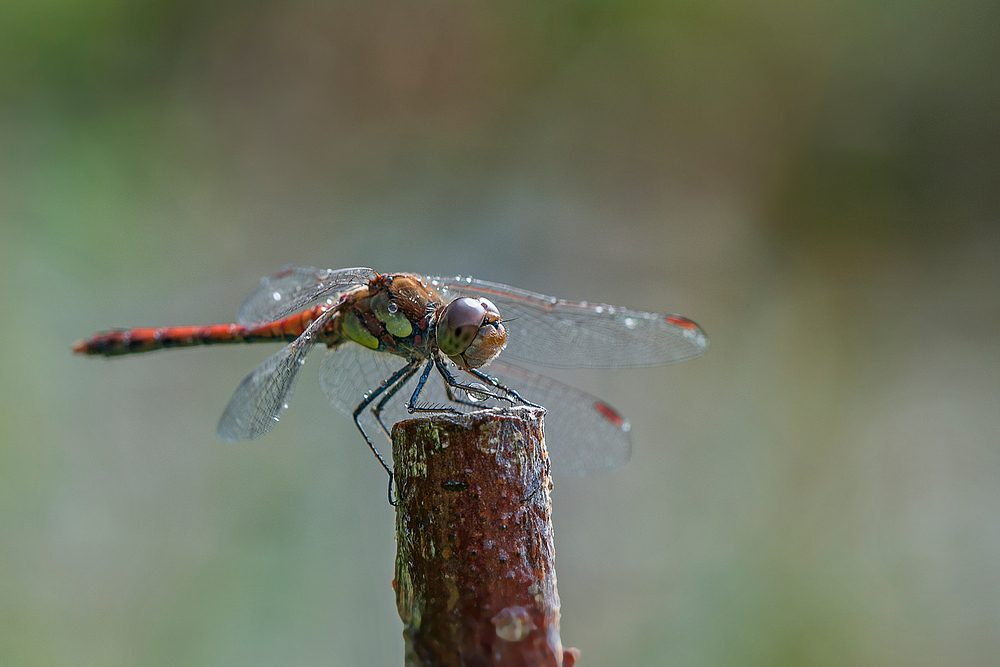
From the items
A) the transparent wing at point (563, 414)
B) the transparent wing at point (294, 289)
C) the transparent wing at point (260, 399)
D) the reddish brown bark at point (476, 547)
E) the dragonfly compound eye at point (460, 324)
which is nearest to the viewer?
the reddish brown bark at point (476, 547)

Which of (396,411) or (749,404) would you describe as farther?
(749,404)

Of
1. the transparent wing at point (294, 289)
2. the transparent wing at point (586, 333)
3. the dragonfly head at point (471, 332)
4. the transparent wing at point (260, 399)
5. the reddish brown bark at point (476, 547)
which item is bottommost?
the reddish brown bark at point (476, 547)

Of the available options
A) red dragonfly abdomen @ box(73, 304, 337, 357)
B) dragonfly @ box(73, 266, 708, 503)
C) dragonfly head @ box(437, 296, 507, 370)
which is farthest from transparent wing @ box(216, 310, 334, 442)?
dragonfly head @ box(437, 296, 507, 370)

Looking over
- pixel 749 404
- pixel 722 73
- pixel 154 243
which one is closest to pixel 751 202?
pixel 722 73

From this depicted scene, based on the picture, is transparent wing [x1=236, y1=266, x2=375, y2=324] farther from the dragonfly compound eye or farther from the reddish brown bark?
the reddish brown bark

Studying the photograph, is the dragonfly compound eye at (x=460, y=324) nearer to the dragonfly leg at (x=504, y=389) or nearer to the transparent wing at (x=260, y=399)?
the dragonfly leg at (x=504, y=389)

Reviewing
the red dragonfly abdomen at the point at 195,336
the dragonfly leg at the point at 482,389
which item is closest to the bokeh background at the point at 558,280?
the red dragonfly abdomen at the point at 195,336

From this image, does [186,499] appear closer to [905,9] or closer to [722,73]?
[722,73]
